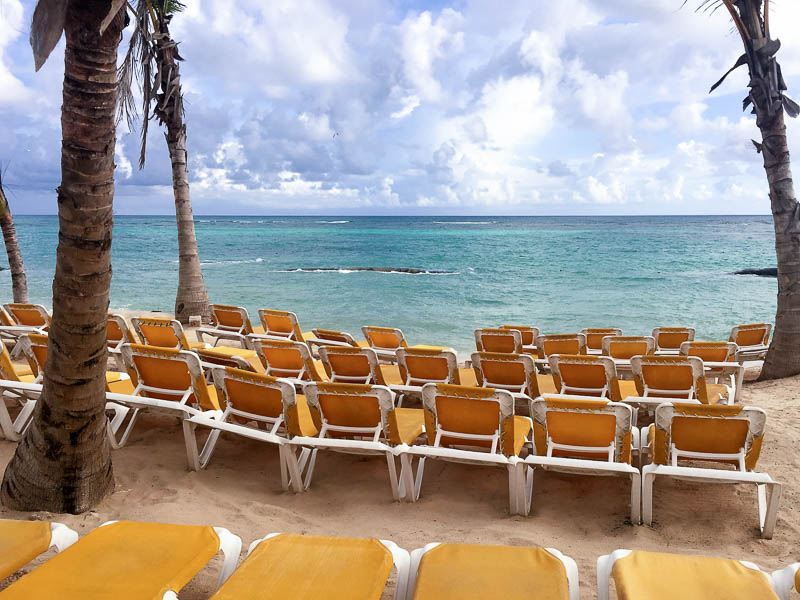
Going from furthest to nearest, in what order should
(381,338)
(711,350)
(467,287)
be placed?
(467,287), (381,338), (711,350)

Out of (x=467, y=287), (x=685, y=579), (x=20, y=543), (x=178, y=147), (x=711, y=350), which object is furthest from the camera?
(x=467, y=287)

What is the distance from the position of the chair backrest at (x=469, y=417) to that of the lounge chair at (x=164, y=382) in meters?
1.71

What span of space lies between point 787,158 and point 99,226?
8589 mm

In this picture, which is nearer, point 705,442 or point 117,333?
point 705,442

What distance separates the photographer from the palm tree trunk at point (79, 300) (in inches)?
145

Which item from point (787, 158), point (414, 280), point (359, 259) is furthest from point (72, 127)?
point (359, 259)

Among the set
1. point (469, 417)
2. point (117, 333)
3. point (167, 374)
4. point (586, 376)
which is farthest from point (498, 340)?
point (117, 333)

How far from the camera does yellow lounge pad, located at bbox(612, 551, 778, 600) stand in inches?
95.0

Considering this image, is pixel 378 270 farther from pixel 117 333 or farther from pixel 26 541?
pixel 26 541

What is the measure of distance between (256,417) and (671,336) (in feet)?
20.5

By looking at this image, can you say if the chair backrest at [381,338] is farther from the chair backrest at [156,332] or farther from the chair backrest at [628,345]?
the chair backrest at [628,345]

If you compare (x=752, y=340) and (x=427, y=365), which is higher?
(x=427, y=365)

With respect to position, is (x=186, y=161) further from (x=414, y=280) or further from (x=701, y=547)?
(x=414, y=280)

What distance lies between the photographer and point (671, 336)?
28.7 ft
